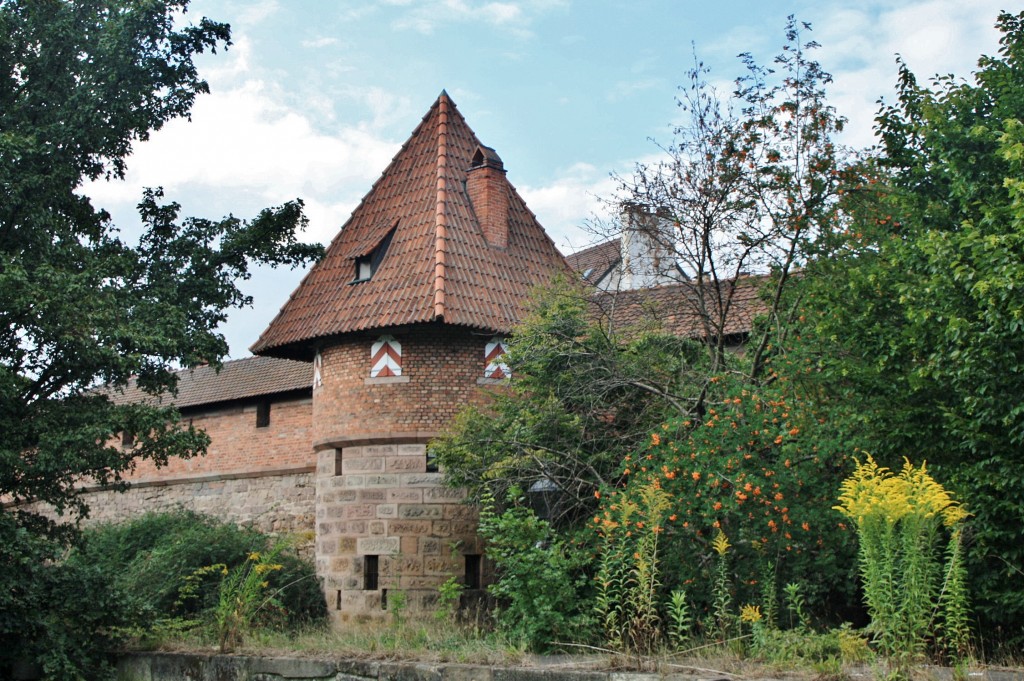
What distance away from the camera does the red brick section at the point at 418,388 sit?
16312 mm

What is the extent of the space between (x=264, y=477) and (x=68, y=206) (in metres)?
8.91

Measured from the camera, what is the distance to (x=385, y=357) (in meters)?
16.5

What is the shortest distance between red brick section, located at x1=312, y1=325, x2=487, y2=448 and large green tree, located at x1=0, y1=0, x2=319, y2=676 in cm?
242

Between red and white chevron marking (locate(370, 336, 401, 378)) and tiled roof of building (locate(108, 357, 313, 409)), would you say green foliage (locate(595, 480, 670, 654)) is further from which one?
tiled roof of building (locate(108, 357, 313, 409))

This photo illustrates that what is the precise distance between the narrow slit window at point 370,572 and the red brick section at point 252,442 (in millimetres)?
5349

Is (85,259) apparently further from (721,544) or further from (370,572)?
(721,544)

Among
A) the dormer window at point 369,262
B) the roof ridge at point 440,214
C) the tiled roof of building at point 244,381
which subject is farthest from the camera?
the tiled roof of building at point 244,381

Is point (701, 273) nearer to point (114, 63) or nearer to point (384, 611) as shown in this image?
point (384, 611)

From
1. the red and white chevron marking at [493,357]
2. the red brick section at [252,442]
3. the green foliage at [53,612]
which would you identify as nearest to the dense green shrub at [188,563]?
the red brick section at [252,442]

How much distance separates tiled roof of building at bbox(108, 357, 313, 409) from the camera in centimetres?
2258

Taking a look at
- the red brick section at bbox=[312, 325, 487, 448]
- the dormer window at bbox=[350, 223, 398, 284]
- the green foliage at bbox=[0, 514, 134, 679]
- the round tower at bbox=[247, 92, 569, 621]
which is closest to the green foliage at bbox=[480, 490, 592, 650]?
the green foliage at bbox=[0, 514, 134, 679]

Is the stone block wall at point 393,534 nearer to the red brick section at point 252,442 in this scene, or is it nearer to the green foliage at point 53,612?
the green foliage at point 53,612

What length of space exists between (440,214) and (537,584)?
337 inches

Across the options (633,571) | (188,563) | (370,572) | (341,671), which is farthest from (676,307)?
(188,563)
